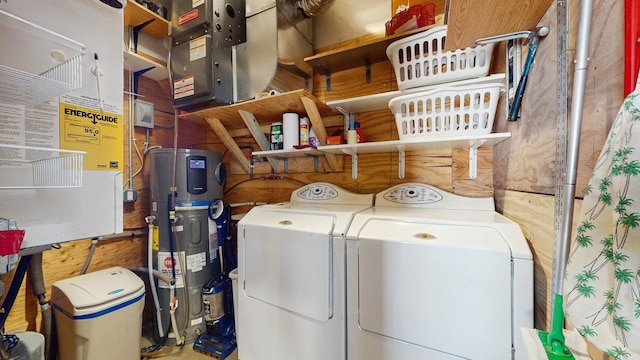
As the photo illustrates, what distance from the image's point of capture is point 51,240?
0.77 m

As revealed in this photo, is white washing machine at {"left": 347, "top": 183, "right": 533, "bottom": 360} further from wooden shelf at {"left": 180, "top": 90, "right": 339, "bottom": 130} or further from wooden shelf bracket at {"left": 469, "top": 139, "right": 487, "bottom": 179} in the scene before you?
wooden shelf at {"left": 180, "top": 90, "right": 339, "bottom": 130}

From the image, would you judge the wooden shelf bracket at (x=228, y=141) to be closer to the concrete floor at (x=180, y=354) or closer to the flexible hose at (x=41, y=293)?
the flexible hose at (x=41, y=293)

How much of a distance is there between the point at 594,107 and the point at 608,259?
1.27ft

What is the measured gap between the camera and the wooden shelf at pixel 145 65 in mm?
1773

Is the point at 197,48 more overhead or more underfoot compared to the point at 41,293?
more overhead

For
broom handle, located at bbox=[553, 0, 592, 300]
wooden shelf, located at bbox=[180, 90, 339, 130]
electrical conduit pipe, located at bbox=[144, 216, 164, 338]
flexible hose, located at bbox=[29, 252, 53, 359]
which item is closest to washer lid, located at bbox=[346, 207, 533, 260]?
broom handle, located at bbox=[553, 0, 592, 300]

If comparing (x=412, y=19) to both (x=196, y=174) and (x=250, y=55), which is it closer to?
(x=250, y=55)

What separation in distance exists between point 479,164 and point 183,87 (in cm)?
220

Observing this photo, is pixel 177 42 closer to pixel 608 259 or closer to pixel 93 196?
pixel 93 196

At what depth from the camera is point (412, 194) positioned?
1.56m

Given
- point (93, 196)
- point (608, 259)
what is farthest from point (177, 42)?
point (608, 259)

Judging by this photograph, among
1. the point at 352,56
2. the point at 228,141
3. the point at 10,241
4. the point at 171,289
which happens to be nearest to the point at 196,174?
the point at 228,141

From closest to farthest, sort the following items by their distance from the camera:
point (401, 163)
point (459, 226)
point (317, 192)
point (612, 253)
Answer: point (612, 253)
point (459, 226)
point (401, 163)
point (317, 192)

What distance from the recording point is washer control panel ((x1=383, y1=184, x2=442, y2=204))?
4.95ft
